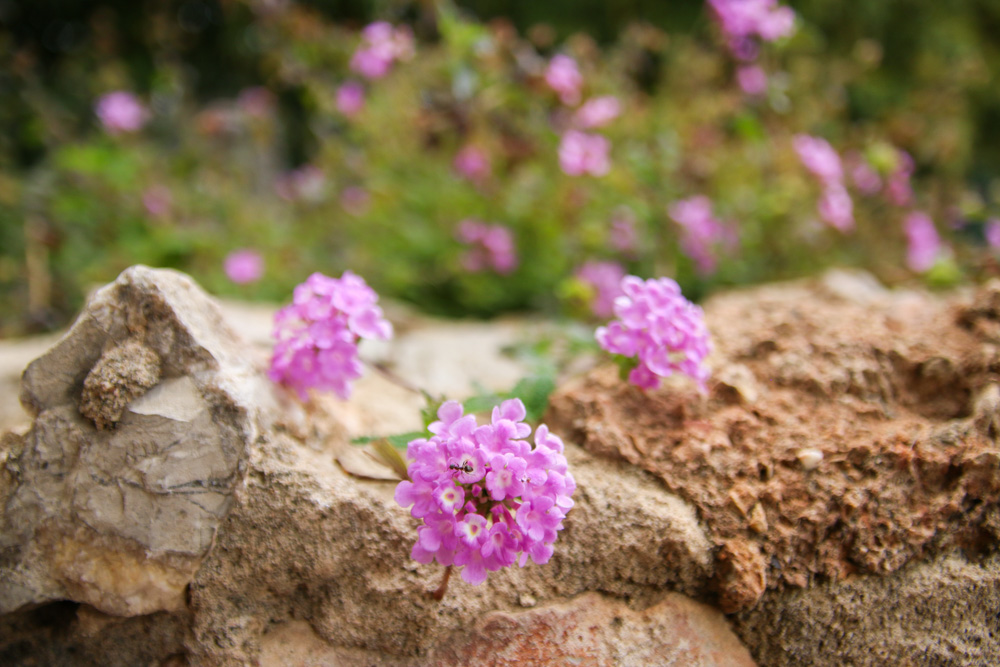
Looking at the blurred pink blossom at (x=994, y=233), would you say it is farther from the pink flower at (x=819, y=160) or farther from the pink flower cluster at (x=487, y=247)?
the pink flower cluster at (x=487, y=247)

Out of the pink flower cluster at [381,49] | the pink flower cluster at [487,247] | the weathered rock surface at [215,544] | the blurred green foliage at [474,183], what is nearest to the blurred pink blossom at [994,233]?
the blurred green foliage at [474,183]

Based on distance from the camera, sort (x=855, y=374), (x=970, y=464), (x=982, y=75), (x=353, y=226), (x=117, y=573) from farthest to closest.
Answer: (x=353, y=226) < (x=982, y=75) < (x=855, y=374) < (x=970, y=464) < (x=117, y=573)

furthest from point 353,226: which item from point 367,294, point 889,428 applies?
point 889,428

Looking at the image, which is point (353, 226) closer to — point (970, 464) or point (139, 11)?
point (970, 464)

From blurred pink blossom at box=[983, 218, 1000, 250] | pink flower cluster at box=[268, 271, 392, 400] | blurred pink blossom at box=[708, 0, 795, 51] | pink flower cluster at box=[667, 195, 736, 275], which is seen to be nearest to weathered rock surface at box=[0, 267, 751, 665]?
pink flower cluster at box=[268, 271, 392, 400]

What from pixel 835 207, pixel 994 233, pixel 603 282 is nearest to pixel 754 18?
pixel 835 207

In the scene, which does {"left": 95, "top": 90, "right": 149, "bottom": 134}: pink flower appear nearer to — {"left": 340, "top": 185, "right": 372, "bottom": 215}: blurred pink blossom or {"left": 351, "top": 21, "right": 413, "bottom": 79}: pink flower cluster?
{"left": 340, "top": 185, "right": 372, "bottom": 215}: blurred pink blossom
